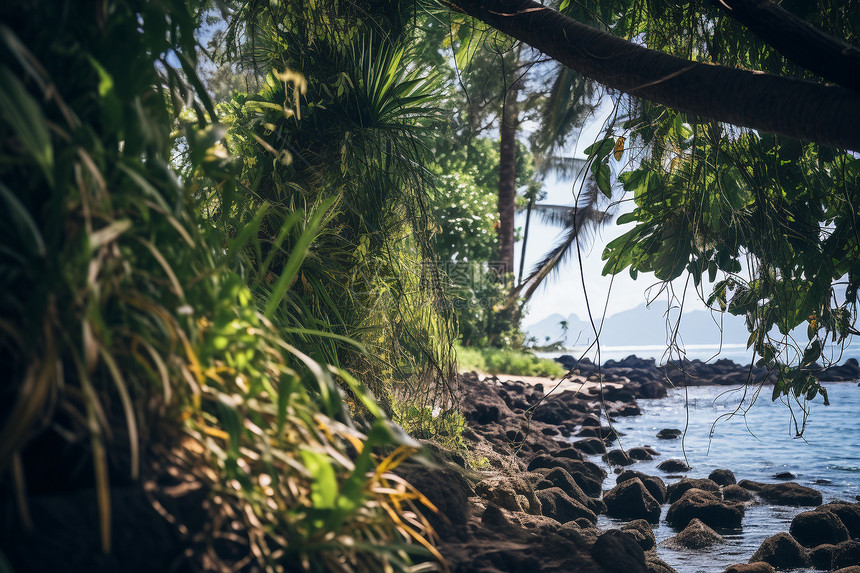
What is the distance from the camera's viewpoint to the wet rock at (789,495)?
4996 mm

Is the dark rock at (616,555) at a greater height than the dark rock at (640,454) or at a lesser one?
greater

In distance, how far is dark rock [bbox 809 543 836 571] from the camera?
3363 mm

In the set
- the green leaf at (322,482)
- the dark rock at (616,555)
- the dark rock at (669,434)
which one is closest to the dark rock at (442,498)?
the dark rock at (616,555)

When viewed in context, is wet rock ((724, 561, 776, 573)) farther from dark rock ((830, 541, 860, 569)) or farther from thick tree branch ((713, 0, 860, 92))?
thick tree branch ((713, 0, 860, 92))

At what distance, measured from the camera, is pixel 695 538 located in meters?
3.78

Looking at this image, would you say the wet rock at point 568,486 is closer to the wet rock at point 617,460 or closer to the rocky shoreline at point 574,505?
the rocky shoreline at point 574,505

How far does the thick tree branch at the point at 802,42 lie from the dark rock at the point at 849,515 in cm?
351

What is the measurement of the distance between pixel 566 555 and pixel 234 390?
4.13ft

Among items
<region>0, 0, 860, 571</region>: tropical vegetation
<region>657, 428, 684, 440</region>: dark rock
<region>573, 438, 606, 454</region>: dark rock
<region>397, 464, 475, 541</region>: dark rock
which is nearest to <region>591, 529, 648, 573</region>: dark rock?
<region>397, 464, 475, 541</region>: dark rock

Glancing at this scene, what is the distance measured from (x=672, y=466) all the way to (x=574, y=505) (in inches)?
111

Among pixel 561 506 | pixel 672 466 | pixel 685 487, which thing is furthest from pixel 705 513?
pixel 672 466

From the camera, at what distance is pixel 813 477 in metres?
6.26

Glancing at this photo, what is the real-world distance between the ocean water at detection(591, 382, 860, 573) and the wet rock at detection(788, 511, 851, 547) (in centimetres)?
29

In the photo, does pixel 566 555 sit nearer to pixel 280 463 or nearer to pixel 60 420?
pixel 280 463
